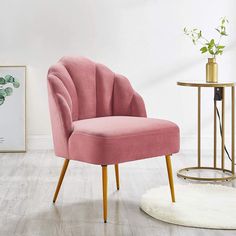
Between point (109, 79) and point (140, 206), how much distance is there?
787 mm

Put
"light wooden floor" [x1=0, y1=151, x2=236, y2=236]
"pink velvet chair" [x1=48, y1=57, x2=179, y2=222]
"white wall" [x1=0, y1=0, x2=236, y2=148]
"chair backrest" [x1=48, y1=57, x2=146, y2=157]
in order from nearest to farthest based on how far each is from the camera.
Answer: "light wooden floor" [x1=0, y1=151, x2=236, y2=236], "pink velvet chair" [x1=48, y1=57, x2=179, y2=222], "chair backrest" [x1=48, y1=57, x2=146, y2=157], "white wall" [x1=0, y1=0, x2=236, y2=148]

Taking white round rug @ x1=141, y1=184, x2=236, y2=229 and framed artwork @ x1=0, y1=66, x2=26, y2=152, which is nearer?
white round rug @ x1=141, y1=184, x2=236, y2=229

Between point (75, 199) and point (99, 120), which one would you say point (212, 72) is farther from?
point (75, 199)

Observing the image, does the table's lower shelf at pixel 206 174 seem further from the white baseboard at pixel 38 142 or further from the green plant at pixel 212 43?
the white baseboard at pixel 38 142

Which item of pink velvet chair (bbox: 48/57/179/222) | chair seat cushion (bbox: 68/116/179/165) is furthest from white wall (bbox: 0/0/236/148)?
chair seat cushion (bbox: 68/116/179/165)

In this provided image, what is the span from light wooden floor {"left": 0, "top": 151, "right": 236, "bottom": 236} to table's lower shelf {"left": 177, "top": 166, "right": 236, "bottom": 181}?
0.31 ft

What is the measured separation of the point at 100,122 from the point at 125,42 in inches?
73.5

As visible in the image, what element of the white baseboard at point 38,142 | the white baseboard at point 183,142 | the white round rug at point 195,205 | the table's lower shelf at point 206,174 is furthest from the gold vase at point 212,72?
the white baseboard at point 38,142

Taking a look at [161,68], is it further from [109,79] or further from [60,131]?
[60,131]

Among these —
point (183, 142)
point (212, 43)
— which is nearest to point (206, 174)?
point (212, 43)

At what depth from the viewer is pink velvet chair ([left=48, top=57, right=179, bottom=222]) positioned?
115 inches

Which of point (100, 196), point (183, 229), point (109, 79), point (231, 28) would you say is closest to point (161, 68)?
point (231, 28)

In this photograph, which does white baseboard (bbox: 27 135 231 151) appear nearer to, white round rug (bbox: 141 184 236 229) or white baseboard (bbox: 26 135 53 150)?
white baseboard (bbox: 26 135 53 150)

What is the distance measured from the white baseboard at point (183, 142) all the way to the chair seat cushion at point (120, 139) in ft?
5.75
